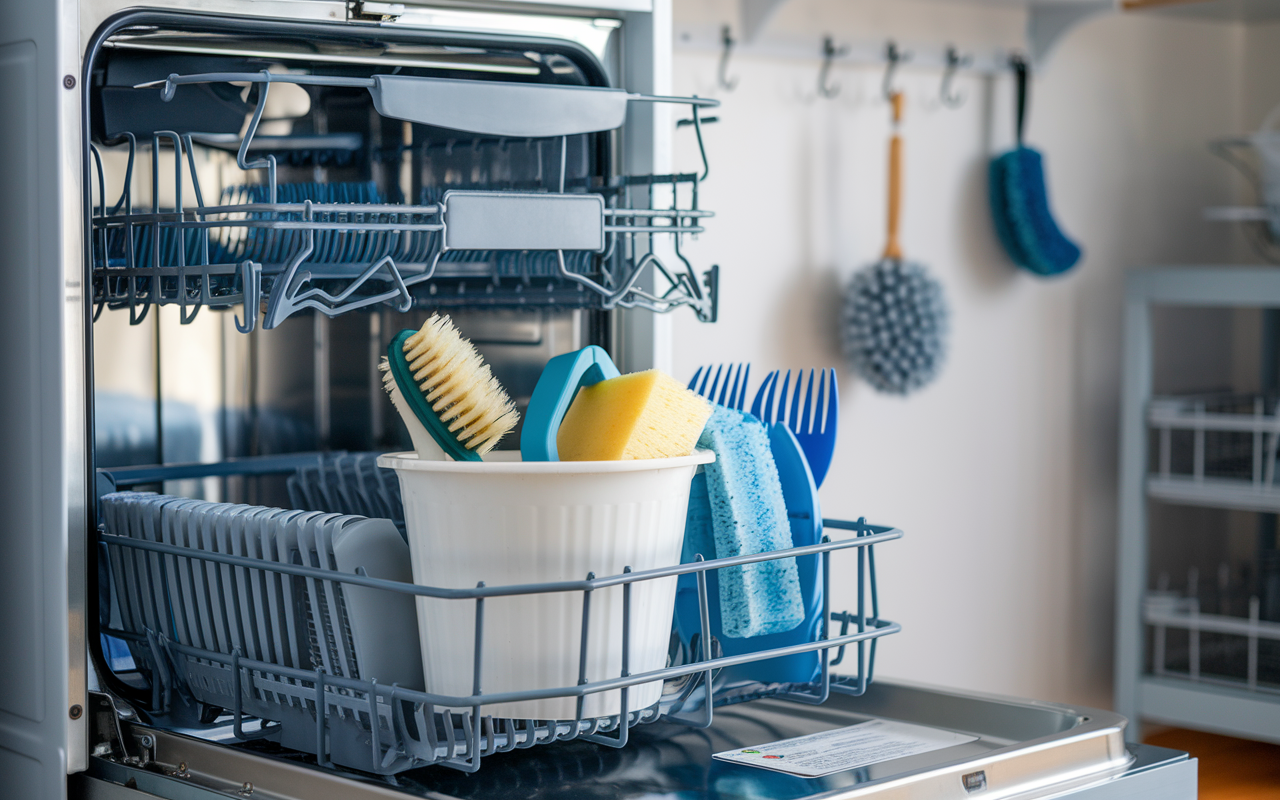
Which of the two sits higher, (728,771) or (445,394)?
(445,394)

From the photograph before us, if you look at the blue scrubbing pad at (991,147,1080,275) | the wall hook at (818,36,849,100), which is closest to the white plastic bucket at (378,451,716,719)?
the wall hook at (818,36,849,100)

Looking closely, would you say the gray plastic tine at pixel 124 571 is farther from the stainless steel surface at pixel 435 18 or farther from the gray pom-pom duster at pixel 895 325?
the gray pom-pom duster at pixel 895 325

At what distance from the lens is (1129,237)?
2191 mm

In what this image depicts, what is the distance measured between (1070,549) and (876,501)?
0.44 meters

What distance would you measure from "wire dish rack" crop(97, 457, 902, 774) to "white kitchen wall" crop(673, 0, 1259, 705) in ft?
2.93

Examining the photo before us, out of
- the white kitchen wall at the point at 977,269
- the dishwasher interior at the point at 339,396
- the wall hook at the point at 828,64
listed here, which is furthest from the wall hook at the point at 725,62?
the dishwasher interior at the point at 339,396

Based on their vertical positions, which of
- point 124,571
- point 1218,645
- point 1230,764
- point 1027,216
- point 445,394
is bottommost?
point 1230,764

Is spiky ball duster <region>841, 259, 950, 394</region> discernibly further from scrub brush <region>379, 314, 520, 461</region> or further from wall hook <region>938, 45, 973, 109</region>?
scrub brush <region>379, 314, 520, 461</region>

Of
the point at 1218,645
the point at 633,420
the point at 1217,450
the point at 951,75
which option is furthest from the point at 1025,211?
the point at 633,420

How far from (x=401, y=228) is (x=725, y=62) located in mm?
1041

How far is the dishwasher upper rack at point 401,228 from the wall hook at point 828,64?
887 mm

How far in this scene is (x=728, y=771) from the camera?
77cm

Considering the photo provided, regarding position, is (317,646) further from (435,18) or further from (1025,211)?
(1025,211)

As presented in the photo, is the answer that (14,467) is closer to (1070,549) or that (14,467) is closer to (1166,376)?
(1070,549)
